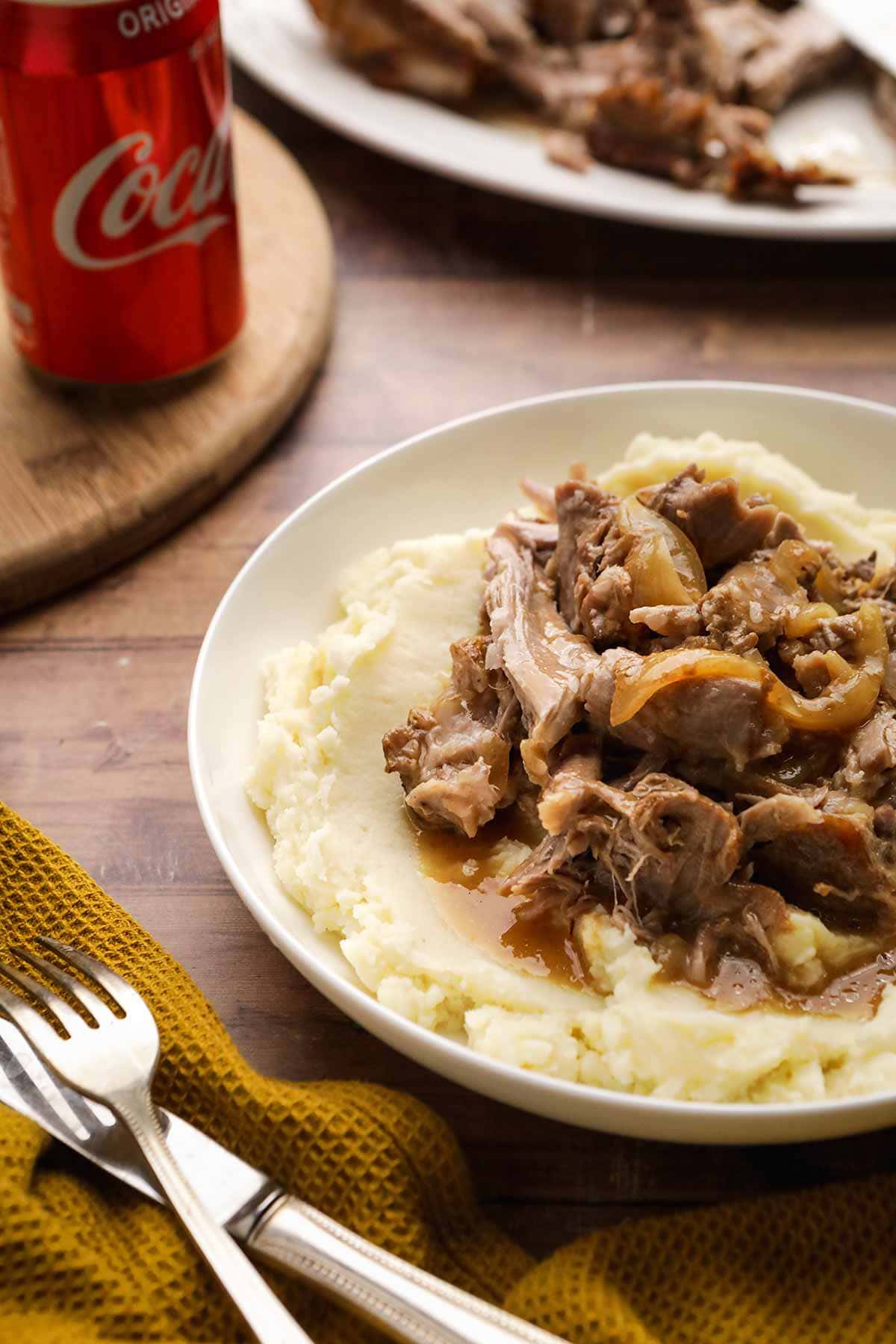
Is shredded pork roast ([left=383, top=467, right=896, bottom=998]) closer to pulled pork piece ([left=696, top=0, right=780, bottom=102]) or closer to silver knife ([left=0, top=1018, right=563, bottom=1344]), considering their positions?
silver knife ([left=0, top=1018, right=563, bottom=1344])

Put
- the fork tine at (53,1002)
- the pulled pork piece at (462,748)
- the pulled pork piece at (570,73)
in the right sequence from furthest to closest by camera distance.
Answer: the pulled pork piece at (570,73)
the pulled pork piece at (462,748)
the fork tine at (53,1002)

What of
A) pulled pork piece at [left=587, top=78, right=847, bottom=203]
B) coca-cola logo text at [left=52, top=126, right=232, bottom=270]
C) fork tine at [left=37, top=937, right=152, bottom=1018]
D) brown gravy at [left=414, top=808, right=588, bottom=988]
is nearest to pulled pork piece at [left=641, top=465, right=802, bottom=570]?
brown gravy at [left=414, top=808, right=588, bottom=988]

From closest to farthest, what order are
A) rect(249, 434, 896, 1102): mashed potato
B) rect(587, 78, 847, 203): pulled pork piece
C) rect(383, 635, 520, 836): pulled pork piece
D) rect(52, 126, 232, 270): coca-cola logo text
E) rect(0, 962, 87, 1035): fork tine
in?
rect(249, 434, 896, 1102): mashed potato
rect(0, 962, 87, 1035): fork tine
rect(383, 635, 520, 836): pulled pork piece
rect(52, 126, 232, 270): coca-cola logo text
rect(587, 78, 847, 203): pulled pork piece

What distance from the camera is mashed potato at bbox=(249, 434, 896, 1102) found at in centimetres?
339

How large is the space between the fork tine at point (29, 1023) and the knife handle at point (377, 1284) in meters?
0.70

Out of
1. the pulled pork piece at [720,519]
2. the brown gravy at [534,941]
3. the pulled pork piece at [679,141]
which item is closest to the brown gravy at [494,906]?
the brown gravy at [534,941]

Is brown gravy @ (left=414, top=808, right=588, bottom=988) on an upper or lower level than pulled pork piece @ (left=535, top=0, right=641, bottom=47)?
lower

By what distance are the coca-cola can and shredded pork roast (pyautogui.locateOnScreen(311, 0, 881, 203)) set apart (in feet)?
7.02

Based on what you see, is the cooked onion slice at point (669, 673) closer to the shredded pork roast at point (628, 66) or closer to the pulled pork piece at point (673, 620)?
the pulled pork piece at point (673, 620)

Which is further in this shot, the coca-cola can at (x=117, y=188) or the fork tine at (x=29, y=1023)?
the coca-cola can at (x=117, y=188)

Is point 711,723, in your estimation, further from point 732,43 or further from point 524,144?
point 732,43

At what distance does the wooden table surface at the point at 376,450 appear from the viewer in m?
3.70

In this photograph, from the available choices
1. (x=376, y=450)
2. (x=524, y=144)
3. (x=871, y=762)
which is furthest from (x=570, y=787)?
(x=524, y=144)

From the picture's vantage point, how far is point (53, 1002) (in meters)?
3.58
